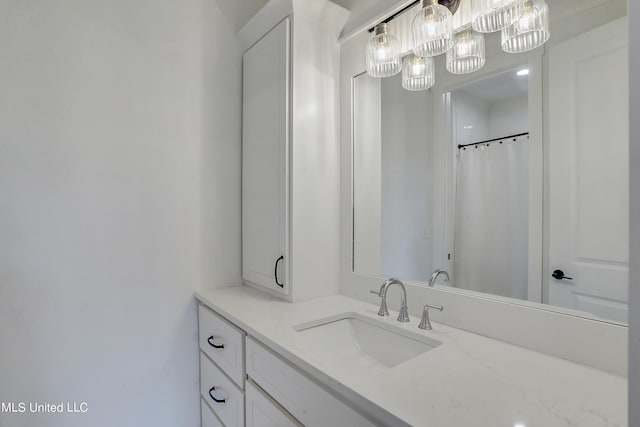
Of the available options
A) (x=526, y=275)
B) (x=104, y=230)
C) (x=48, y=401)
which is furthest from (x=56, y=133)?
(x=526, y=275)

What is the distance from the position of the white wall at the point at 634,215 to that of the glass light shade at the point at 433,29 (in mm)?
821

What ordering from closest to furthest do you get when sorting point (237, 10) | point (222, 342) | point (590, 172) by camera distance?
point (590, 172) < point (222, 342) < point (237, 10)

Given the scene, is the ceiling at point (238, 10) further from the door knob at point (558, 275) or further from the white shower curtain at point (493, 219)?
the door knob at point (558, 275)

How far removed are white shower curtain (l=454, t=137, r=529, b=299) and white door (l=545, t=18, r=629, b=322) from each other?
8 centimetres

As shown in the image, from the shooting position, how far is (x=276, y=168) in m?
1.46

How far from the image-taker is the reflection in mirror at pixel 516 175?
0.83m

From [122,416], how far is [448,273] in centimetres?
158

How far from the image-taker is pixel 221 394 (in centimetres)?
135

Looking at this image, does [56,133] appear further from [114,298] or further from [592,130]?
[592,130]

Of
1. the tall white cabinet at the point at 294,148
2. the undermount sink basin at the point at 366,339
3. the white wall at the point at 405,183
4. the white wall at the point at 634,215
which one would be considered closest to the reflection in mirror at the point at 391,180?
the white wall at the point at 405,183

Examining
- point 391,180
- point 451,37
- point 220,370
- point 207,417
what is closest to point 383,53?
point 451,37

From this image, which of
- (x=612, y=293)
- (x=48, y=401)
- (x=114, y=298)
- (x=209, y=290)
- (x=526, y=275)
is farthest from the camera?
(x=209, y=290)

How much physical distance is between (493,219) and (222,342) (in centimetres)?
116

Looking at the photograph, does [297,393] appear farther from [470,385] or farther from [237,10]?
[237,10]
